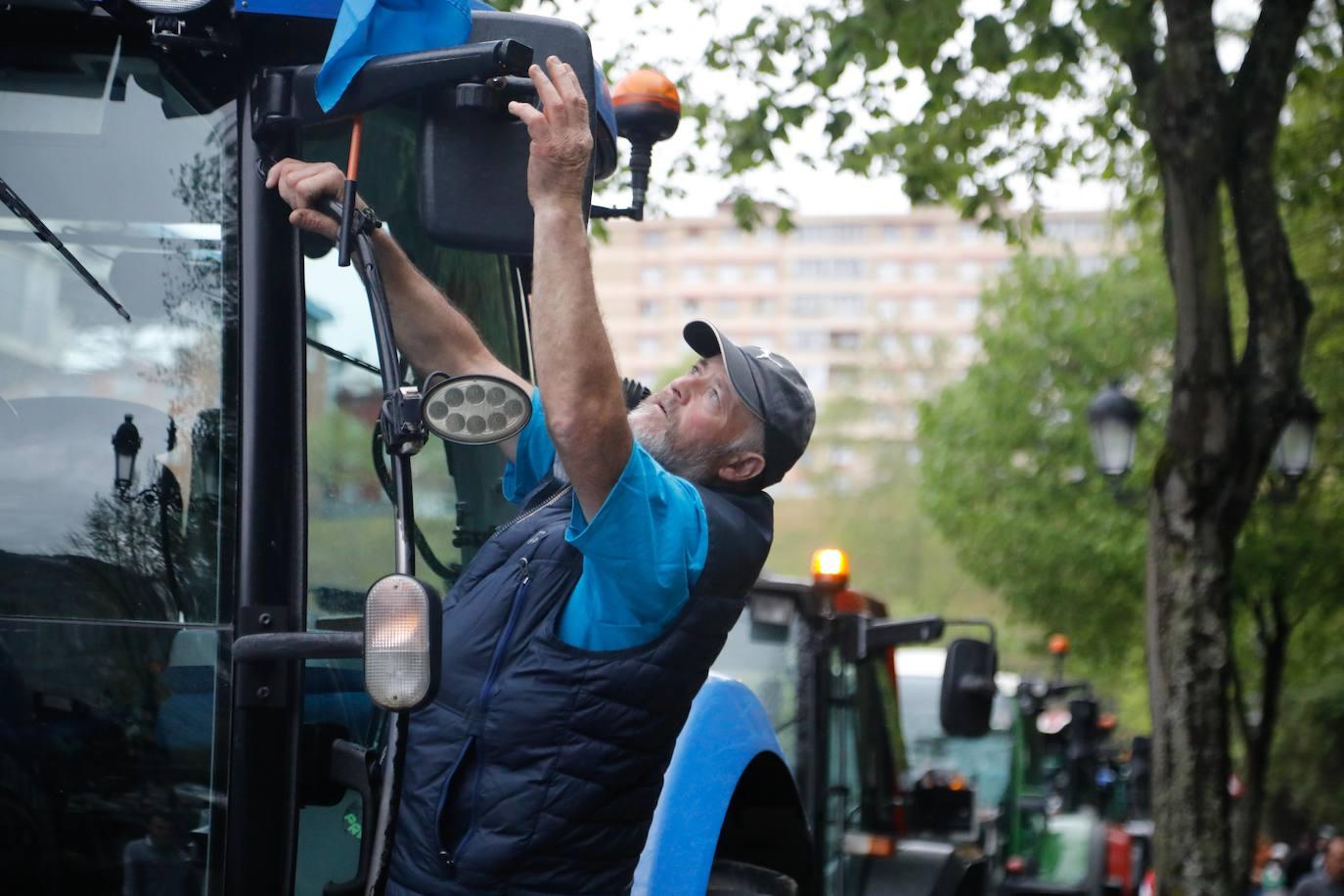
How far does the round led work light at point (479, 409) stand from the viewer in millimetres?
2568

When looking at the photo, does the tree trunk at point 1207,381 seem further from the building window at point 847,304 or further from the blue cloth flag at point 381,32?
the building window at point 847,304

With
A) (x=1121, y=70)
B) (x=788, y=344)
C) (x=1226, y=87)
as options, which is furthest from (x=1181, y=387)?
(x=788, y=344)

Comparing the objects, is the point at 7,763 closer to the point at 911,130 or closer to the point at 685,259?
the point at 911,130

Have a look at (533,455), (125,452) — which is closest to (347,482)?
(125,452)

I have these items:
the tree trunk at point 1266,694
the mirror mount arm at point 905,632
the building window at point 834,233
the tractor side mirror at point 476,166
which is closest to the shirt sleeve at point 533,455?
the tractor side mirror at point 476,166

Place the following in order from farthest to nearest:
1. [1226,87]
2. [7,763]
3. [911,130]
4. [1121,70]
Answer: [1121,70] → [911,130] → [1226,87] → [7,763]

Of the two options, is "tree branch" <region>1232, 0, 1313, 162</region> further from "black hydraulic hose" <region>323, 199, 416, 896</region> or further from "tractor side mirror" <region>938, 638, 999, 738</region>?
"black hydraulic hose" <region>323, 199, 416, 896</region>

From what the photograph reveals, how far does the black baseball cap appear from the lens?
3.12 m

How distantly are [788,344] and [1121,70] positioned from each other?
3760 inches

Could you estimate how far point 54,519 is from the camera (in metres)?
2.70

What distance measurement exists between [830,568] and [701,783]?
6.36 ft

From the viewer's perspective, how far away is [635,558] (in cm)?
276

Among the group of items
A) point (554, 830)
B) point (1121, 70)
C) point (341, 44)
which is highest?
point (1121, 70)

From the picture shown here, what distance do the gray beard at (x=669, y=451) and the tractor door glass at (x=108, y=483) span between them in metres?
0.79
